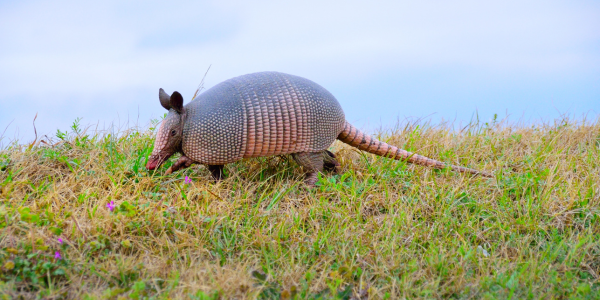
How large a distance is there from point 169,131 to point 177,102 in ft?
1.03

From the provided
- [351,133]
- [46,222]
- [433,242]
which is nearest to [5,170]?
[46,222]

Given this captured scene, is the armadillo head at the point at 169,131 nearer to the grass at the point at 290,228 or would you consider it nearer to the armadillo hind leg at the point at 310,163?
the grass at the point at 290,228

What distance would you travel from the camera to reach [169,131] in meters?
4.88

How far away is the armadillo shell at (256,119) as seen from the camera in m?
4.80

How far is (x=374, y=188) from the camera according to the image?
5.25 meters

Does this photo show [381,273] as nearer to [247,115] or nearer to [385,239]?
[385,239]

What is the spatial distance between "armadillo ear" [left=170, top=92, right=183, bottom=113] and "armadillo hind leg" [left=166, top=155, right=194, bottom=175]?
530 mm

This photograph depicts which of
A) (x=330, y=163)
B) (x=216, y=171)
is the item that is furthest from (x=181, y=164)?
(x=330, y=163)

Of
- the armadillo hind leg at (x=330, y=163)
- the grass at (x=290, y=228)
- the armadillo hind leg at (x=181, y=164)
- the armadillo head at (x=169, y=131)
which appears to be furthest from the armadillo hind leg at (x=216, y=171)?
the armadillo hind leg at (x=330, y=163)

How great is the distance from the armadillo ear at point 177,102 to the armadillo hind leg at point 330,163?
179cm

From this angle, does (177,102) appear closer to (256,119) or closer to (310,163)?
(256,119)

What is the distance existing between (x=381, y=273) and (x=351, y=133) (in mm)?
2091

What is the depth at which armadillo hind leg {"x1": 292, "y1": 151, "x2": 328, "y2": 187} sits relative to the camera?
5.14 metres

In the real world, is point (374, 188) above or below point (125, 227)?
above
